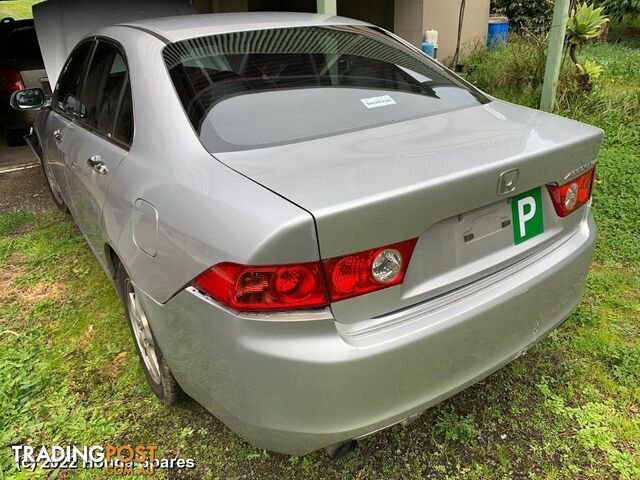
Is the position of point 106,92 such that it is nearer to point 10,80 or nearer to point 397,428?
point 397,428

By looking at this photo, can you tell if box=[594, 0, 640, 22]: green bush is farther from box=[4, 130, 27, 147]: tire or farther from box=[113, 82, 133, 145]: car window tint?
box=[113, 82, 133, 145]: car window tint

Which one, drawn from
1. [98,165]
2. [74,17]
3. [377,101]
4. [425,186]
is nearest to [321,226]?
[425,186]

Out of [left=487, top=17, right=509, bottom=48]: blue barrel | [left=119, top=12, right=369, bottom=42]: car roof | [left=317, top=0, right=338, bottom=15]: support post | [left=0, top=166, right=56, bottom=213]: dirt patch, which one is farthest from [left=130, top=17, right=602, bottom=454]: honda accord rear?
[left=487, top=17, right=509, bottom=48]: blue barrel

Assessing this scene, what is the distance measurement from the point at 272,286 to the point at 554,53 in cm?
519

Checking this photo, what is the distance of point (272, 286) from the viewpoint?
1.40m

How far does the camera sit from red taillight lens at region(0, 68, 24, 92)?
6207 mm

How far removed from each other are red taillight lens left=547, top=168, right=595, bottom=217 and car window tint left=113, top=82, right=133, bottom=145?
166 cm

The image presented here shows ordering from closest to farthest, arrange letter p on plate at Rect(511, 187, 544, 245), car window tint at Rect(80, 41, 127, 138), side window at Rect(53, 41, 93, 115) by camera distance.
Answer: letter p on plate at Rect(511, 187, 544, 245)
car window tint at Rect(80, 41, 127, 138)
side window at Rect(53, 41, 93, 115)

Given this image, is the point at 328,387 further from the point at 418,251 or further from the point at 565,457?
the point at 565,457

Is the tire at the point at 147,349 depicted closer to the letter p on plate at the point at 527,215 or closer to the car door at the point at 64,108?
the car door at the point at 64,108

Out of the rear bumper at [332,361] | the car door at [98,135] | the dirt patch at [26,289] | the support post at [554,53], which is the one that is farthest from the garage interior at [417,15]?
the rear bumper at [332,361]

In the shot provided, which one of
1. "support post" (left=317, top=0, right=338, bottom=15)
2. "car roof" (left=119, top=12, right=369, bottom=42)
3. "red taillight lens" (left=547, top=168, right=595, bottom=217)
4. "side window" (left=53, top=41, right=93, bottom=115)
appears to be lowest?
"red taillight lens" (left=547, top=168, right=595, bottom=217)

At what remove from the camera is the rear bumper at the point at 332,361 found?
142 cm

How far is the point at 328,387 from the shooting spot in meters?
1.43
